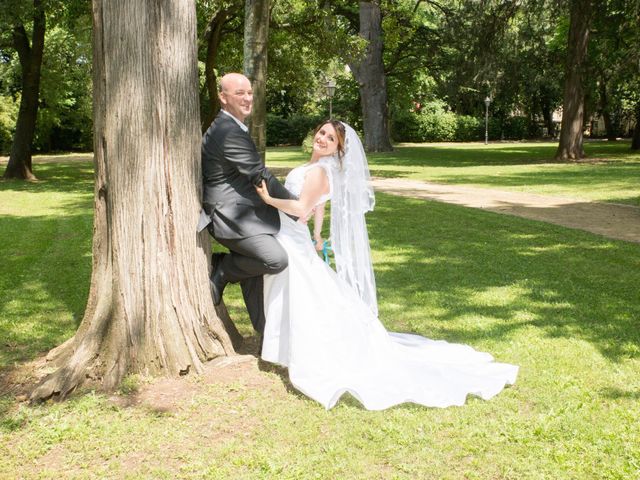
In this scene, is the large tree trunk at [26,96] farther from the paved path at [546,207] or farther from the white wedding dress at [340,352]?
the white wedding dress at [340,352]

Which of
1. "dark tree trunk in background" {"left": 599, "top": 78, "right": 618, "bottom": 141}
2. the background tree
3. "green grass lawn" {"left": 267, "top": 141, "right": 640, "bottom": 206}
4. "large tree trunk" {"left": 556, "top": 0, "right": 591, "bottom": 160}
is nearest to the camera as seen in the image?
"green grass lawn" {"left": 267, "top": 141, "right": 640, "bottom": 206}

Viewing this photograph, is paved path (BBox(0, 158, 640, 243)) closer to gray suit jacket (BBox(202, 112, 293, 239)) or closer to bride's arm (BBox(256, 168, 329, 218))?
bride's arm (BBox(256, 168, 329, 218))

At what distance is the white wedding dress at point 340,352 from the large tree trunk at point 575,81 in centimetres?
2734

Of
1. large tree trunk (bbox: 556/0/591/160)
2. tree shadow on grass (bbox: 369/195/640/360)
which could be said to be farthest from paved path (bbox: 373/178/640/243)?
large tree trunk (bbox: 556/0/591/160)

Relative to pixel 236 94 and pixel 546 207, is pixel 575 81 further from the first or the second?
pixel 236 94

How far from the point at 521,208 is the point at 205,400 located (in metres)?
12.0

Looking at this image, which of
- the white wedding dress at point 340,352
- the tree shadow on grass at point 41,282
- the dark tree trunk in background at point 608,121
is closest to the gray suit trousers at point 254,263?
the white wedding dress at point 340,352

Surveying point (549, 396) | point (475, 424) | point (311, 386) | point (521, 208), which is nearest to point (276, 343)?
point (311, 386)

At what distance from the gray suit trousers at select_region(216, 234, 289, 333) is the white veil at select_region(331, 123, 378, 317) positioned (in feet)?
1.84

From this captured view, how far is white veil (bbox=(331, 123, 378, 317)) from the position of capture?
5.46 m

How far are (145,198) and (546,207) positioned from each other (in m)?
12.4

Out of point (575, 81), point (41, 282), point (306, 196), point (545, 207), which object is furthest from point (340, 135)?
point (575, 81)

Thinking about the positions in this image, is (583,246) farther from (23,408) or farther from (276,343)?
(23,408)

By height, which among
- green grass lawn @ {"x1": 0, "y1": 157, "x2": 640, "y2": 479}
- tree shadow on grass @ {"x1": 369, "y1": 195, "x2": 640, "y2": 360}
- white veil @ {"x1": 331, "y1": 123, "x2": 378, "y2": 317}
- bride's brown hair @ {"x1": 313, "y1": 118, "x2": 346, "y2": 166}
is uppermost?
bride's brown hair @ {"x1": 313, "y1": 118, "x2": 346, "y2": 166}
